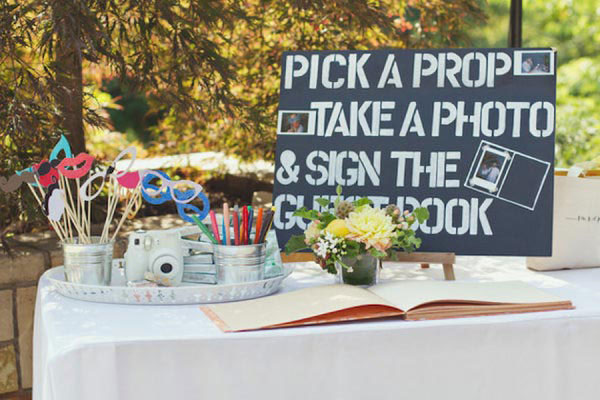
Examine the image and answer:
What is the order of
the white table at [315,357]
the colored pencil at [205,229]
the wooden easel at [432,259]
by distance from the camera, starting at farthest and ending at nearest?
the wooden easel at [432,259], the colored pencil at [205,229], the white table at [315,357]

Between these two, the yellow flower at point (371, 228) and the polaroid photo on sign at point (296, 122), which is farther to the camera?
the polaroid photo on sign at point (296, 122)

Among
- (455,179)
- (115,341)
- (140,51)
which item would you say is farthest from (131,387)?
(140,51)

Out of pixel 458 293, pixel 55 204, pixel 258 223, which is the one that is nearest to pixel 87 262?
pixel 55 204

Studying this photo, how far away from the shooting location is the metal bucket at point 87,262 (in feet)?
A: 4.92

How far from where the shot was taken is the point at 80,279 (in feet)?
4.94

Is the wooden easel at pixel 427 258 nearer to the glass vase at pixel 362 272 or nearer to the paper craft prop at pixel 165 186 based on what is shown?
the glass vase at pixel 362 272

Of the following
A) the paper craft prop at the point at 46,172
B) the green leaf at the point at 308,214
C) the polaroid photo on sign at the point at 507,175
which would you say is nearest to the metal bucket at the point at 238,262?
the green leaf at the point at 308,214

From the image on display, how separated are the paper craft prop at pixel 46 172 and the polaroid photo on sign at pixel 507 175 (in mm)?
956

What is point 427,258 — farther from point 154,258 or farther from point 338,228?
point 154,258

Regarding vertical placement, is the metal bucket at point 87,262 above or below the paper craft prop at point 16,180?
below

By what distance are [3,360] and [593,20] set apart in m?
10.8

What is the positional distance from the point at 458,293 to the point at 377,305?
19 centimetres

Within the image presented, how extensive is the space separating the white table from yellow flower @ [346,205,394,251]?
22 cm

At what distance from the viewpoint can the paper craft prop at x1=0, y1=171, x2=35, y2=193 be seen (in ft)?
4.93
